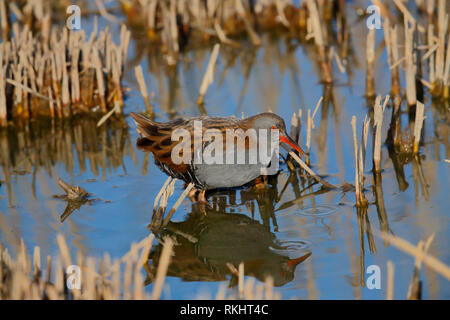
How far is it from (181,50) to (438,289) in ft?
22.0

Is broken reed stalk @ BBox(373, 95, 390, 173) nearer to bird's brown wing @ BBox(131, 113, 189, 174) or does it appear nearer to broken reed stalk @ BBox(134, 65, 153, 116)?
bird's brown wing @ BBox(131, 113, 189, 174)

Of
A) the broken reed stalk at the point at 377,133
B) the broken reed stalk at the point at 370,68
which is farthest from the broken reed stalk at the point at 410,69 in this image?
the broken reed stalk at the point at 377,133

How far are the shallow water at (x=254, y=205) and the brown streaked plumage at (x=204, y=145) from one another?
0.33m

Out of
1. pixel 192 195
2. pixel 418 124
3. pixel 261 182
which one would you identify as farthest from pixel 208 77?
pixel 418 124

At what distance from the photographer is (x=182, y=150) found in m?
5.73

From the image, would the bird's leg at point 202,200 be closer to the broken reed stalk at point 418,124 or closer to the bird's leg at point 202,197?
the bird's leg at point 202,197

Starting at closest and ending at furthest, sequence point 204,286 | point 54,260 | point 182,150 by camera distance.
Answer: point 204,286, point 54,260, point 182,150

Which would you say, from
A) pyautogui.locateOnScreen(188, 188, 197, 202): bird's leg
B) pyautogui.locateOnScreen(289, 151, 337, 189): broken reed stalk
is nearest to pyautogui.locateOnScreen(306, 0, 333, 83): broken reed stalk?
pyautogui.locateOnScreen(289, 151, 337, 189): broken reed stalk

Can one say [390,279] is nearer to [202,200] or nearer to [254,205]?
[254,205]

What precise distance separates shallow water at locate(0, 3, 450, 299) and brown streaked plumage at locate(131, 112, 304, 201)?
0.33 meters

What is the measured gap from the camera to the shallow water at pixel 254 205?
15.9 ft

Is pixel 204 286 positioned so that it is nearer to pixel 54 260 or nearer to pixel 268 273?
pixel 268 273

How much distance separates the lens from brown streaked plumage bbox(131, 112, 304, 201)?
5.70 m
